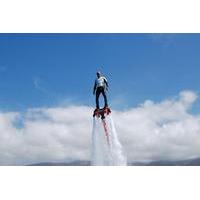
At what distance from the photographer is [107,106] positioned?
30094 millimetres
